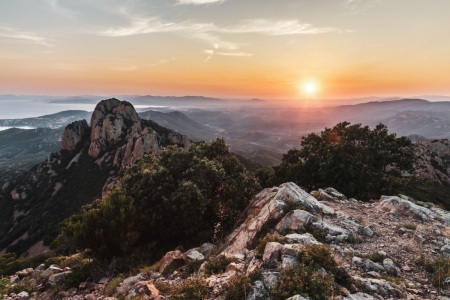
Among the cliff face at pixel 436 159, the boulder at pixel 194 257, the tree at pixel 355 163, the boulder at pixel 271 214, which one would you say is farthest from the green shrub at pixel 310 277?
the cliff face at pixel 436 159

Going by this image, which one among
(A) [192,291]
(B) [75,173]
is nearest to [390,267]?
(A) [192,291]

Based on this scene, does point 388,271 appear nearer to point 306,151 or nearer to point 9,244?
point 306,151

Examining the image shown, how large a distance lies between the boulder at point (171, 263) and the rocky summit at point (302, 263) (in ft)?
0.16

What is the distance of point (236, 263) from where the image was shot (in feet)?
36.1

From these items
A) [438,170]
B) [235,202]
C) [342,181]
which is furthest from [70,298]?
[438,170]

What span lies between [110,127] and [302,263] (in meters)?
119

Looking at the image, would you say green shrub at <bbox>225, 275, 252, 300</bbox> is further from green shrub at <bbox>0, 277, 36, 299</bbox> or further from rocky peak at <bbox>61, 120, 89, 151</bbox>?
rocky peak at <bbox>61, 120, 89, 151</bbox>

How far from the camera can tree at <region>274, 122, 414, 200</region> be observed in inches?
1179

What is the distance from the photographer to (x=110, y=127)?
115312 mm

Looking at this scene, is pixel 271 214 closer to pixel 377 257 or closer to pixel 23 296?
pixel 377 257

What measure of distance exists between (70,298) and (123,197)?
697 centimetres

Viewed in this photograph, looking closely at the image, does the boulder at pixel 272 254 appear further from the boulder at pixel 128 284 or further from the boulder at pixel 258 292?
the boulder at pixel 128 284

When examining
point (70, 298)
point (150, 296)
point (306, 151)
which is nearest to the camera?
point (150, 296)

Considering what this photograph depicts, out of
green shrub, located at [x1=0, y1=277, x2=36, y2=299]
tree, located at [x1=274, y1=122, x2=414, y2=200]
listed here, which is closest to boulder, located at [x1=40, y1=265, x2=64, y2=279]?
green shrub, located at [x1=0, y1=277, x2=36, y2=299]
